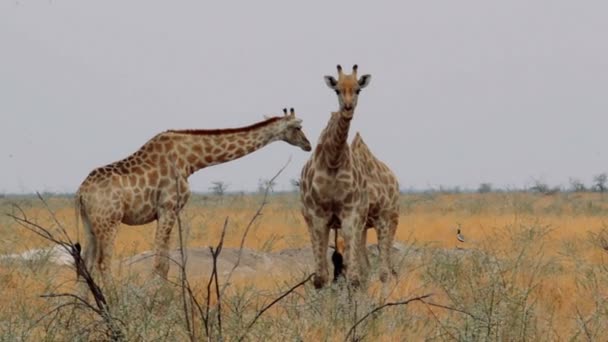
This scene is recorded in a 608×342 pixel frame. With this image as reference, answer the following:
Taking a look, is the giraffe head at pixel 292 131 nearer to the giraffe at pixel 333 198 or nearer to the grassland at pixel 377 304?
the grassland at pixel 377 304

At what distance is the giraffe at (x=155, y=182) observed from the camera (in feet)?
24.3

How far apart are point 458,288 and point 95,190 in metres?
3.18

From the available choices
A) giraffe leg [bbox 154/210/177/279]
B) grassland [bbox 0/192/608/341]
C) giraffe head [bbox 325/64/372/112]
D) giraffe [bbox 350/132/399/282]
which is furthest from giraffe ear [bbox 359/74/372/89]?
giraffe leg [bbox 154/210/177/279]

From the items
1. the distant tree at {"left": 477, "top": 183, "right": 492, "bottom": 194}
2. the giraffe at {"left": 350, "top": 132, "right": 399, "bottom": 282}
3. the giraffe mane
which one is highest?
the distant tree at {"left": 477, "top": 183, "right": 492, "bottom": 194}

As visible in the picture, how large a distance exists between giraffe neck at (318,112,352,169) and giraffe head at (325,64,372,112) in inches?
7.8

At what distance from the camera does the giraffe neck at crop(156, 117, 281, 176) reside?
8172 mm

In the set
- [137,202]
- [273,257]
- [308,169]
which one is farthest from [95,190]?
[273,257]

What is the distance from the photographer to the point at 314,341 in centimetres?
514

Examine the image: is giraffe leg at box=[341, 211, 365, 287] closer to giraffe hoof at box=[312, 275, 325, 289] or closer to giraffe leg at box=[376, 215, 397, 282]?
giraffe hoof at box=[312, 275, 325, 289]

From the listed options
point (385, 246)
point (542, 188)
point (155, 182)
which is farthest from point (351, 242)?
point (542, 188)

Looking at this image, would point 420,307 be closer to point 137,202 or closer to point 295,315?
point 295,315

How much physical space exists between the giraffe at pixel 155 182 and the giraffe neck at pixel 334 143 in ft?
4.16

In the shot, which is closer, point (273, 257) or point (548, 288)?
point (548, 288)

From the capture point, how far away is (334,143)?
6586mm
